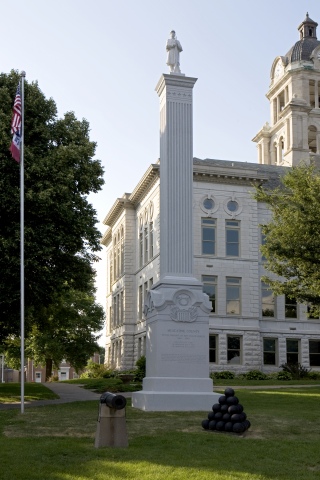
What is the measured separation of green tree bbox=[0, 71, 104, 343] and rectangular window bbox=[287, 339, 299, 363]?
85.2 feet

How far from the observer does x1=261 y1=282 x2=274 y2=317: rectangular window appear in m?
52.8

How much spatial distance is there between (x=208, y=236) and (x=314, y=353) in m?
12.3

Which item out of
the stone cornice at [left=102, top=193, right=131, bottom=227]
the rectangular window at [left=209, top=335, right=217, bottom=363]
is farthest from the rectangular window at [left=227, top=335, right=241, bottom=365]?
the stone cornice at [left=102, top=193, right=131, bottom=227]

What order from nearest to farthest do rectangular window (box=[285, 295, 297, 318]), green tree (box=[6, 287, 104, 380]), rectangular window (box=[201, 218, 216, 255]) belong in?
rectangular window (box=[201, 218, 216, 255]) < rectangular window (box=[285, 295, 297, 318]) < green tree (box=[6, 287, 104, 380])

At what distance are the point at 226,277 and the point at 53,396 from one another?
79.9 ft

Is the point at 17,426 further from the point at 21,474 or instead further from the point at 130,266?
the point at 130,266

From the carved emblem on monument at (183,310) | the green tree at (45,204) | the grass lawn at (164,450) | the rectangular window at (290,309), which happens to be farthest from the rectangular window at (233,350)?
the grass lawn at (164,450)

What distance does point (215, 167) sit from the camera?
51.5 meters

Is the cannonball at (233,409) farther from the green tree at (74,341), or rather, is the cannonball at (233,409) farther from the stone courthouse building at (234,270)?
the green tree at (74,341)

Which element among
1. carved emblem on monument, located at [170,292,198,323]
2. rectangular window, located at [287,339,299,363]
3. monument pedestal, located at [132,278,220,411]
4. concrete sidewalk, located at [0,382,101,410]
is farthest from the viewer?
rectangular window, located at [287,339,299,363]

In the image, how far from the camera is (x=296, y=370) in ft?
162

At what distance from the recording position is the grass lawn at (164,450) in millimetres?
10575

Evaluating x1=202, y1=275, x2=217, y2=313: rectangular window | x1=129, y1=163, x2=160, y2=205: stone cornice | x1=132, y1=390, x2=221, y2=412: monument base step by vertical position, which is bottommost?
x1=132, y1=390, x2=221, y2=412: monument base step

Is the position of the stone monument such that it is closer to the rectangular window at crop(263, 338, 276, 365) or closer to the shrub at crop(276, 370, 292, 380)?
the shrub at crop(276, 370, 292, 380)
